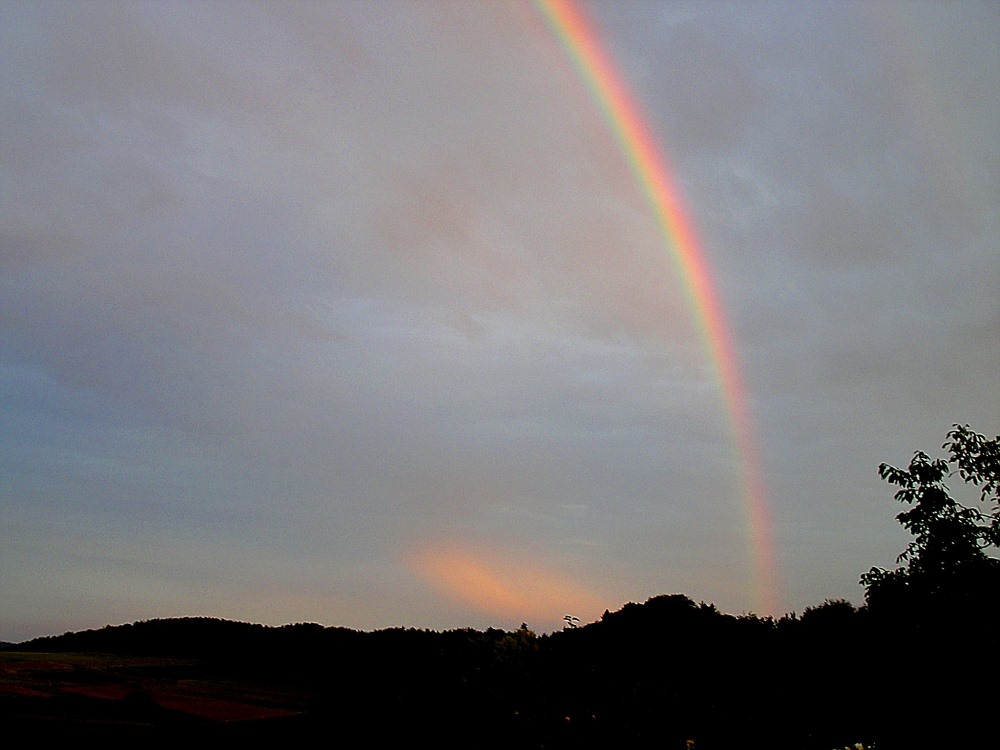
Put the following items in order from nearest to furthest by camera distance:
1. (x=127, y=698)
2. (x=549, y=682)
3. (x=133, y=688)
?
(x=127, y=698), (x=133, y=688), (x=549, y=682)

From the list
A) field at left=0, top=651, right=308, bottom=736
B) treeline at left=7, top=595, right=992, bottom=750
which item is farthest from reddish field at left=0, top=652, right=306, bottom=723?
treeline at left=7, top=595, right=992, bottom=750

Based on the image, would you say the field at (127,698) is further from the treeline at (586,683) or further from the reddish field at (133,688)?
the treeline at (586,683)

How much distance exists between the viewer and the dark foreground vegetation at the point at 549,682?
6.82 m

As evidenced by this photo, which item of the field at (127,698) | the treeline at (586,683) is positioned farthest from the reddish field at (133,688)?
the treeline at (586,683)

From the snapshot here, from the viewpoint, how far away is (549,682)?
39.1 feet

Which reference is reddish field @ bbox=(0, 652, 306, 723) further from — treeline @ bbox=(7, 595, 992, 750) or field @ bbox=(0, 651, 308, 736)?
treeline @ bbox=(7, 595, 992, 750)

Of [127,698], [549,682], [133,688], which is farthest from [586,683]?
[127,698]

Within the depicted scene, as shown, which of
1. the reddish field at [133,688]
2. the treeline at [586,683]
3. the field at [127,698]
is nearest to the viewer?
the field at [127,698]

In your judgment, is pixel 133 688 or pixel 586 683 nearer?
pixel 133 688

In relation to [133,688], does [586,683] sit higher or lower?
higher

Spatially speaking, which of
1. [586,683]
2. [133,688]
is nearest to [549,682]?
[586,683]

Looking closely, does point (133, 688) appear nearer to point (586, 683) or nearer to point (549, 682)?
point (549, 682)

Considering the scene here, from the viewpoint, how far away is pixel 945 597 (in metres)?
12.5

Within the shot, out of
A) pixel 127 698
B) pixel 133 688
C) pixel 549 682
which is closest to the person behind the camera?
pixel 127 698
